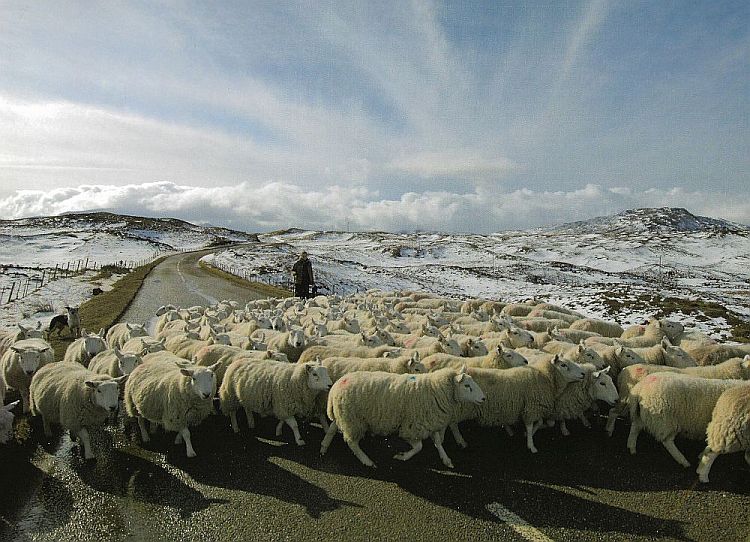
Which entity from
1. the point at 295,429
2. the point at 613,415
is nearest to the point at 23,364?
the point at 295,429

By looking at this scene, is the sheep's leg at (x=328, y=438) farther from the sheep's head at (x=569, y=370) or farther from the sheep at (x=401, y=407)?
the sheep's head at (x=569, y=370)

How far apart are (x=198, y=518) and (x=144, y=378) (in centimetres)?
329

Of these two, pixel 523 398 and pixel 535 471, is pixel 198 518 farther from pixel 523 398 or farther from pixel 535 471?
pixel 523 398

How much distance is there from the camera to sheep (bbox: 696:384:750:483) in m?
6.38

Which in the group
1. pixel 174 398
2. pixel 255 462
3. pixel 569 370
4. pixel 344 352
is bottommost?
Answer: pixel 255 462

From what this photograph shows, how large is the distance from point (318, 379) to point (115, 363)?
4620 mm

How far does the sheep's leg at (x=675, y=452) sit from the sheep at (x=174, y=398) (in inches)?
277

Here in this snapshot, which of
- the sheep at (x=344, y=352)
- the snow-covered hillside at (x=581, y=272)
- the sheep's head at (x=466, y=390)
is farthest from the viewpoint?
the snow-covered hillside at (x=581, y=272)

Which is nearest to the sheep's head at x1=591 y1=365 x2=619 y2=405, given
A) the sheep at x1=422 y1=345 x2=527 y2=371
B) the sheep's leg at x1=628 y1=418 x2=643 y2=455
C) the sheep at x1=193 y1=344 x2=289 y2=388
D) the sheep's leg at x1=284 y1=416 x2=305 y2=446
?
the sheep's leg at x1=628 y1=418 x2=643 y2=455

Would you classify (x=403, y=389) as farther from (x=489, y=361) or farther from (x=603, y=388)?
(x=603, y=388)

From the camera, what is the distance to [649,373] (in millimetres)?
8086

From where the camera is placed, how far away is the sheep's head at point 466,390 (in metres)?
7.33

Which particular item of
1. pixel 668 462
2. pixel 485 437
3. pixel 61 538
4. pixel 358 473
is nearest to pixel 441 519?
pixel 358 473

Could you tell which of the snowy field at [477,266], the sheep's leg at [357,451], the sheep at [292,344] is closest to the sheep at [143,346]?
the sheep at [292,344]
